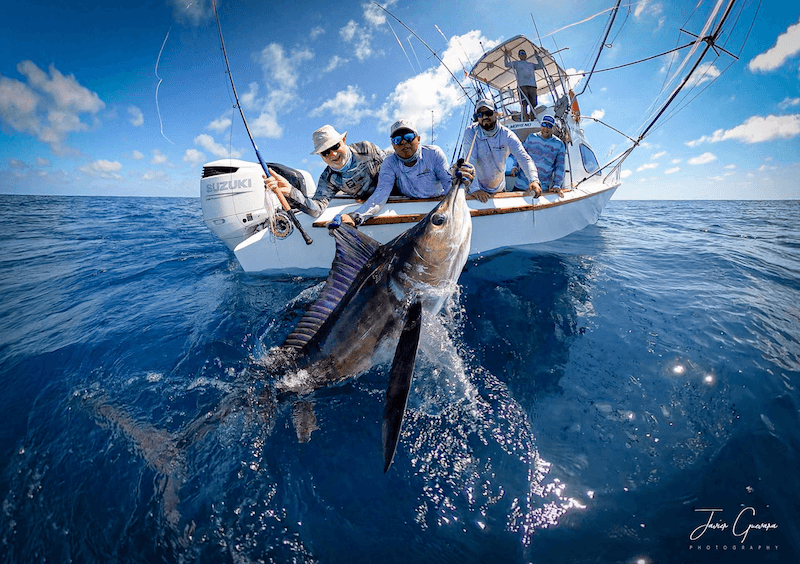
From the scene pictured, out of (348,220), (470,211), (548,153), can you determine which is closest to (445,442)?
(348,220)

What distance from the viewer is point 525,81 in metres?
9.21

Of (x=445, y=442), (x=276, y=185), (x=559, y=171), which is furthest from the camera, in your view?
(x=559, y=171)

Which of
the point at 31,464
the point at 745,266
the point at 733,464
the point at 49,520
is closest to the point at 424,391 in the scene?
the point at 733,464

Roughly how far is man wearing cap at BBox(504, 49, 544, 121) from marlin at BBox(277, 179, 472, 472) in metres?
8.81

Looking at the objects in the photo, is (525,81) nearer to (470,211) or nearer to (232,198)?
(470,211)

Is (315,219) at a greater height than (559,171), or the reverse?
(559,171)

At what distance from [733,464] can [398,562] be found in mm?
1995

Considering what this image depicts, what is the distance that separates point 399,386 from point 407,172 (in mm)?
3412

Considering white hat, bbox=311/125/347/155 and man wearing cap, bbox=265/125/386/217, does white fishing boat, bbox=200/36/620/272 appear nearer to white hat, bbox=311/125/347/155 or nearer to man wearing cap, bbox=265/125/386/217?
man wearing cap, bbox=265/125/386/217

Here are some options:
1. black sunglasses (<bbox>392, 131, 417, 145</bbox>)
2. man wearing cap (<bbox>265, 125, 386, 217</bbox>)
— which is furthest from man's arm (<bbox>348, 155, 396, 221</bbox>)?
man wearing cap (<bbox>265, 125, 386, 217</bbox>)

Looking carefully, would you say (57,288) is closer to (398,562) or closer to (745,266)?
(398,562)

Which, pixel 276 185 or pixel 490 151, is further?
pixel 490 151

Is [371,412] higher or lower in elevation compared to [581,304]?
lower

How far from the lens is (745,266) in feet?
17.5
